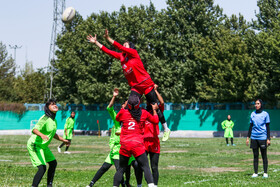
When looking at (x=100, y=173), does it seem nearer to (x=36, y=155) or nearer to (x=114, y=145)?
(x=114, y=145)

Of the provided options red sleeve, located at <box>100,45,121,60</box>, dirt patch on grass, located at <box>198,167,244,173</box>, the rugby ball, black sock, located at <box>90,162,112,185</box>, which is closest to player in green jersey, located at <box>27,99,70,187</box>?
black sock, located at <box>90,162,112,185</box>

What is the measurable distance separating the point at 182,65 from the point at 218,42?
4926 millimetres

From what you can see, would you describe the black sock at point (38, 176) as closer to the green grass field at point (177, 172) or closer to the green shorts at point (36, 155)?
the green shorts at point (36, 155)

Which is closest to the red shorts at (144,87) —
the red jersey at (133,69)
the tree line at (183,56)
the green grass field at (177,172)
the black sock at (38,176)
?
the red jersey at (133,69)

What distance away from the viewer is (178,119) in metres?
52.8

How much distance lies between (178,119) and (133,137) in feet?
145

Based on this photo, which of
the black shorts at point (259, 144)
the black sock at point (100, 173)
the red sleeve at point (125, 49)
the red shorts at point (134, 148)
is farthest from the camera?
the black shorts at point (259, 144)

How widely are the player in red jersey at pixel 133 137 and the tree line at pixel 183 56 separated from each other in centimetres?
3595

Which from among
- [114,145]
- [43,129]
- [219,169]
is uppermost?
[43,129]

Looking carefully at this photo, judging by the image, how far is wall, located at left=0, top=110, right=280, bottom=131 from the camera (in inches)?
1927

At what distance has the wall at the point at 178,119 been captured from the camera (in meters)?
48.9

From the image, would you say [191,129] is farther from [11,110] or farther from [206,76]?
[11,110]

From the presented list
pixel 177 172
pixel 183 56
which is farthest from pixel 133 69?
pixel 183 56

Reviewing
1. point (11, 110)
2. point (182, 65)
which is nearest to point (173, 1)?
point (182, 65)
